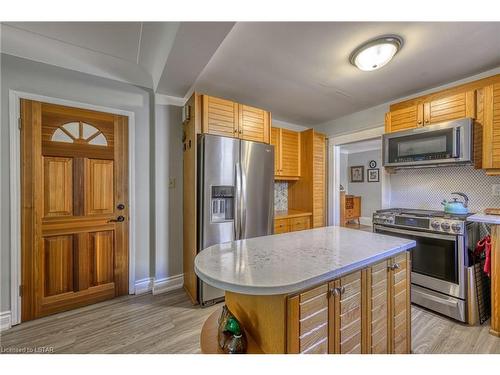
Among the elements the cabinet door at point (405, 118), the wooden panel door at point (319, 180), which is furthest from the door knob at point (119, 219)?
the cabinet door at point (405, 118)

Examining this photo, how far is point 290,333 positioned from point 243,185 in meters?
1.67

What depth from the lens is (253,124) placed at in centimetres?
263

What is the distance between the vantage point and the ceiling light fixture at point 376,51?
1.63 metres

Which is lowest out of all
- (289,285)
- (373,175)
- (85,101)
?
(289,285)

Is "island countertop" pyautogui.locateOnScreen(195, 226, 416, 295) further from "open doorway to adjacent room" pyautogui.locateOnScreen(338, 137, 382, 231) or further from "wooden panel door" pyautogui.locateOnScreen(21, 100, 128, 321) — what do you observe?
"open doorway to adjacent room" pyautogui.locateOnScreen(338, 137, 382, 231)

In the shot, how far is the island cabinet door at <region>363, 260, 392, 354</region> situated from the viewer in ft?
3.72

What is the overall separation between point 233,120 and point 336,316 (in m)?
2.09

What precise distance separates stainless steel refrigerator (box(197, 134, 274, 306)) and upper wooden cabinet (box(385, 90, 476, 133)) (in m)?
1.55

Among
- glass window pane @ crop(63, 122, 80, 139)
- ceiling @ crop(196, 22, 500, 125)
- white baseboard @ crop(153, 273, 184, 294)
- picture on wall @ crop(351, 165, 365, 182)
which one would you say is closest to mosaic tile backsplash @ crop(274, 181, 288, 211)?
ceiling @ crop(196, 22, 500, 125)

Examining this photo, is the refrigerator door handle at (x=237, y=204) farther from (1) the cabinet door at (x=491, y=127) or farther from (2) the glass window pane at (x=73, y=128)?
(1) the cabinet door at (x=491, y=127)

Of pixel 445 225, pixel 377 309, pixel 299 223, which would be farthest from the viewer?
pixel 299 223

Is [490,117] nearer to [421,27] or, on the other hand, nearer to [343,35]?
[421,27]

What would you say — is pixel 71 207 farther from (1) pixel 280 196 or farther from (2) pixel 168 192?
(1) pixel 280 196

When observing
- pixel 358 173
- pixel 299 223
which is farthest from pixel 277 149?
pixel 358 173
